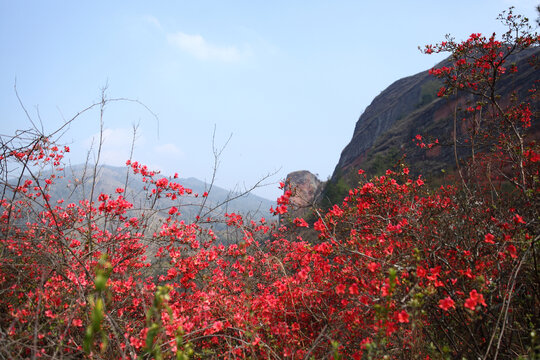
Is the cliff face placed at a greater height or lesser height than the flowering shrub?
greater

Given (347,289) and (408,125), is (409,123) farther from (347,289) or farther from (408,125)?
(347,289)

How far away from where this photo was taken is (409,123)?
34250 mm

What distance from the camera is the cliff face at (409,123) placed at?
2373cm

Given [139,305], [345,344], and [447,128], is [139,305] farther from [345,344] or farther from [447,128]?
[447,128]

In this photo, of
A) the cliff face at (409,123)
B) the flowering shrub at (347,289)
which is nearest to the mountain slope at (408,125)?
the cliff face at (409,123)

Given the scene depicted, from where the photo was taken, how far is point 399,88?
5009 cm

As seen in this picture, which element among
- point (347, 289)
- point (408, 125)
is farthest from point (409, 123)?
point (347, 289)

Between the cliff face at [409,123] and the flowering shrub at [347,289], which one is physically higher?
the cliff face at [409,123]

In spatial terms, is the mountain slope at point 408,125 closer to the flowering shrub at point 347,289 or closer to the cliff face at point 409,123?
the cliff face at point 409,123

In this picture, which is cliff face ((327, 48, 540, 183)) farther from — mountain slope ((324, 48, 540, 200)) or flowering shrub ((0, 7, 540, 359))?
flowering shrub ((0, 7, 540, 359))

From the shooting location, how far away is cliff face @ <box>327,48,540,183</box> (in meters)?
23.7

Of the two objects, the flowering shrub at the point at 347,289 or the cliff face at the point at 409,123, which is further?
the cliff face at the point at 409,123

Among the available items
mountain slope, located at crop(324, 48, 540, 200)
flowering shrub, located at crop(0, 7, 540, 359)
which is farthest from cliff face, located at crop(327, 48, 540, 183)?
flowering shrub, located at crop(0, 7, 540, 359)

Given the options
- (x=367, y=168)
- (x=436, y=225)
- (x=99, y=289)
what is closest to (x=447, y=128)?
(x=367, y=168)
